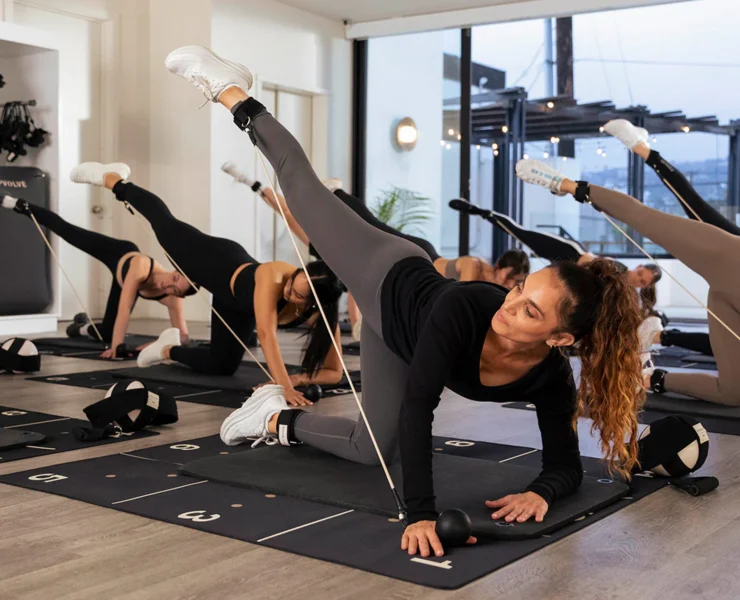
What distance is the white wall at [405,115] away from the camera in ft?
30.1

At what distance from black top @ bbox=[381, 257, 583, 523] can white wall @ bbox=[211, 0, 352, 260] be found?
19.4ft

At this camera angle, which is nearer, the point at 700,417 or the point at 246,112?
the point at 246,112

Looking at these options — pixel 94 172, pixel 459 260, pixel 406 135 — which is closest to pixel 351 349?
pixel 459 260

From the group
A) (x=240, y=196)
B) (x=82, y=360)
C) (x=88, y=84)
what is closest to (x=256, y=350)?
(x=82, y=360)

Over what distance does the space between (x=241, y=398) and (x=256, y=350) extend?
1.85 metres

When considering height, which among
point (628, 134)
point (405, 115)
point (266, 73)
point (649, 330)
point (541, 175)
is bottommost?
point (649, 330)

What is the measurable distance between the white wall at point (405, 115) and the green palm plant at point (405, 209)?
0.22 feet

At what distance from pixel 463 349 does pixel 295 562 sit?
59cm

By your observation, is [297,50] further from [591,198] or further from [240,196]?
[591,198]

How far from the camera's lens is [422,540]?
2.00m

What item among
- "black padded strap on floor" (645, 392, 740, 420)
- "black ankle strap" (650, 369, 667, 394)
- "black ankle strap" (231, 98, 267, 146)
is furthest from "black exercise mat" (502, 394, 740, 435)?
"black ankle strap" (231, 98, 267, 146)

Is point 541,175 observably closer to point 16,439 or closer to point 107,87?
point 16,439

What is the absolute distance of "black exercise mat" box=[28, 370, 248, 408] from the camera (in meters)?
4.13

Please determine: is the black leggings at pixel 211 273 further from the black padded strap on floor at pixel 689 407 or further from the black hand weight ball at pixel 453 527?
the black hand weight ball at pixel 453 527
